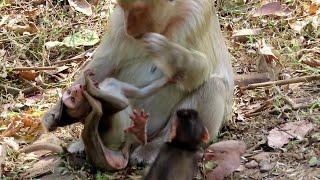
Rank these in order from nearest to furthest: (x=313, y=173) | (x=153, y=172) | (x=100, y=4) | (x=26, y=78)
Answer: (x=153, y=172), (x=313, y=173), (x=26, y=78), (x=100, y=4)

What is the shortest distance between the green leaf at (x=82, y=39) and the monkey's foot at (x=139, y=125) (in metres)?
2.73

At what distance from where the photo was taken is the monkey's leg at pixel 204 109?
213 inches

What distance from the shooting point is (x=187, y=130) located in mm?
4523

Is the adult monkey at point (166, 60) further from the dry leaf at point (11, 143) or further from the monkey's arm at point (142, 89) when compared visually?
the dry leaf at point (11, 143)

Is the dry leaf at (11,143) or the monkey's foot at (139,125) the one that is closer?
the monkey's foot at (139,125)

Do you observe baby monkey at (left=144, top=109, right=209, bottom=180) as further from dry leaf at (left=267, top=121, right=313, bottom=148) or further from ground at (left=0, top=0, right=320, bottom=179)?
dry leaf at (left=267, top=121, right=313, bottom=148)

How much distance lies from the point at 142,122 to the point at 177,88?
654 mm

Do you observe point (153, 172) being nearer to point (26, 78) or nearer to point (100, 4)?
point (26, 78)

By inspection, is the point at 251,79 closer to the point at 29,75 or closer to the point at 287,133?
the point at 287,133

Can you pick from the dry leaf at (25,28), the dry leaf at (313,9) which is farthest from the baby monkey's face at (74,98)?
the dry leaf at (313,9)

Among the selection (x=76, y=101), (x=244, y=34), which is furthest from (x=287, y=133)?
(x=244, y=34)

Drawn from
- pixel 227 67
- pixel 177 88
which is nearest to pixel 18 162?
pixel 177 88

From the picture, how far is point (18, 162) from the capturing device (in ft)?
18.6

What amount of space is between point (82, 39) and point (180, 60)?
2.66 meters
